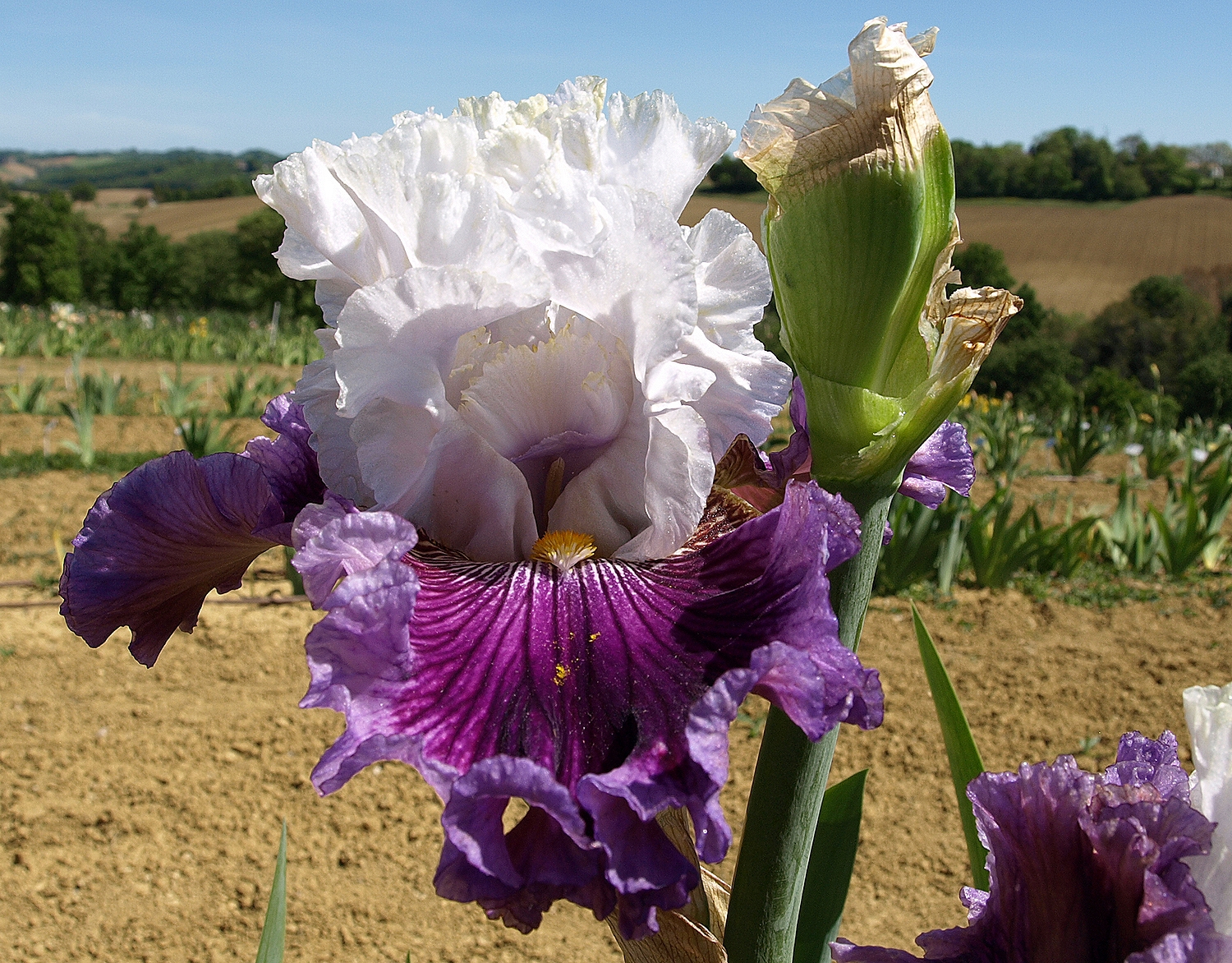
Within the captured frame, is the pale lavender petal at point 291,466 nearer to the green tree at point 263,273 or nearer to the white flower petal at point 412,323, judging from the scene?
the white flower petal at point 412,323

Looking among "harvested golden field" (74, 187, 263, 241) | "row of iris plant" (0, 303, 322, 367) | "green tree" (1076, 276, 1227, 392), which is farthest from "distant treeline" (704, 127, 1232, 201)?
"row of iris plant" (0, 303, 322, 367)

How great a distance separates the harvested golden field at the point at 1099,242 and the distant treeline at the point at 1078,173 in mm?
5594

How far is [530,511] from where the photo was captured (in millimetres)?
715

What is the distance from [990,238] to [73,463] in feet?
121

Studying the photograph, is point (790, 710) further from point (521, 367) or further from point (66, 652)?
point (66, 652)

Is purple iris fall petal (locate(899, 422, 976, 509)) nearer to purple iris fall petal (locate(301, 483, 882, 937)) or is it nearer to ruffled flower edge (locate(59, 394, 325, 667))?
purple iris fall petal (locate(301, 483, 882, 937))

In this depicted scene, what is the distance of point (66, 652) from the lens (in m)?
3.42

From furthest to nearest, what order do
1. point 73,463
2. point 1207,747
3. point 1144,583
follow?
point 73,463 < point 1144,583 < point 1207,747

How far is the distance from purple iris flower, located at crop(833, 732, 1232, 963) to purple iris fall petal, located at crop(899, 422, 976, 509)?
0.76ft

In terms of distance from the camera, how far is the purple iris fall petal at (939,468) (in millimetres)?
787

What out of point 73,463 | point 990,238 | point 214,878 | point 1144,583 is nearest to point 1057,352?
point 990,238

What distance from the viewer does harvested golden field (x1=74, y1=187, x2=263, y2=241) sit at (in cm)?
4394

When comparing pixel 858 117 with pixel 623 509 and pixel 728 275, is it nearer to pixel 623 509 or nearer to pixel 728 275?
pixel 728 275

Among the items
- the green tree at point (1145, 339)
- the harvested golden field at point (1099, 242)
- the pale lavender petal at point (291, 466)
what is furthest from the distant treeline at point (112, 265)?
the pale lavender petal at point (291, 466)
